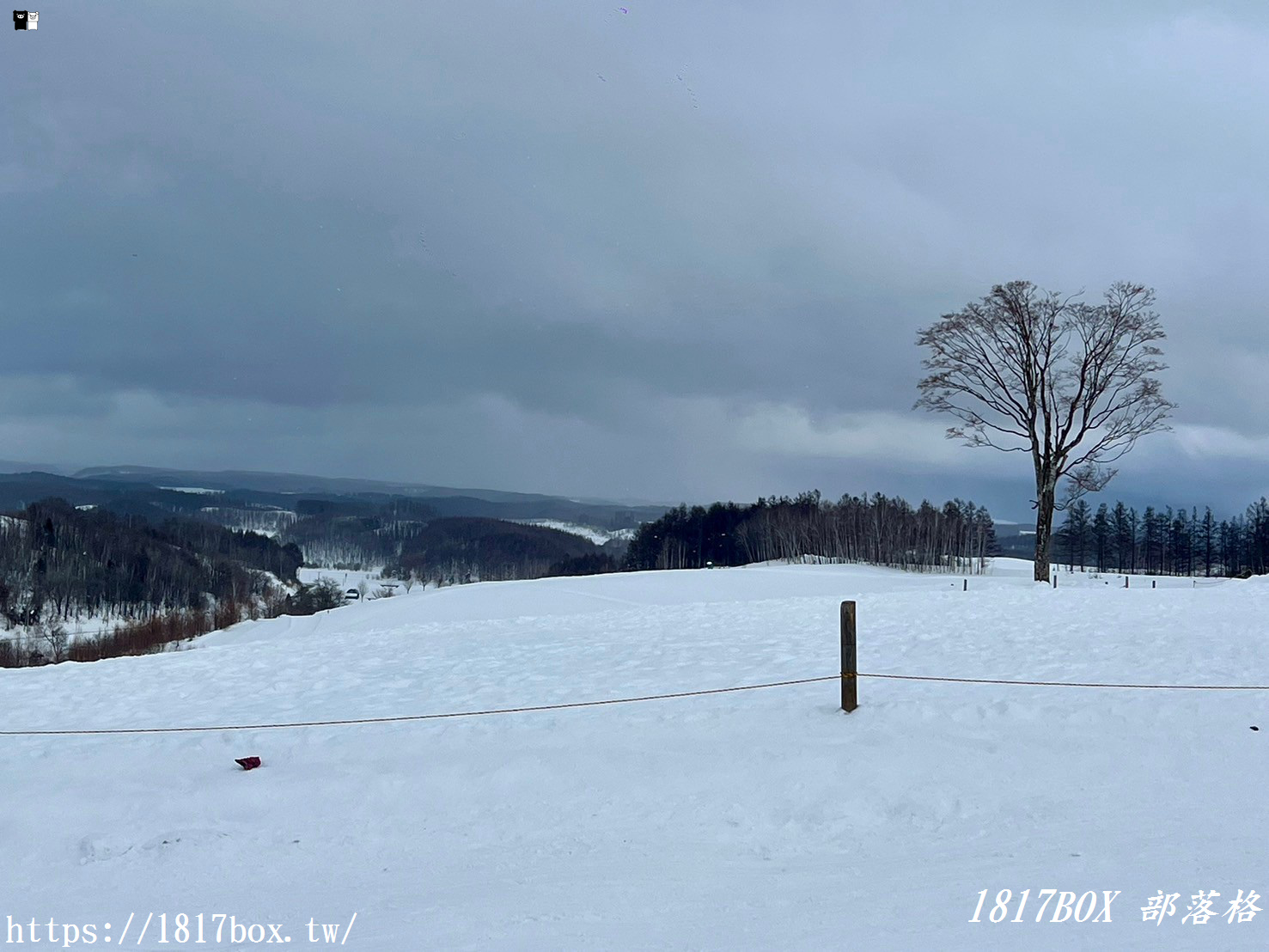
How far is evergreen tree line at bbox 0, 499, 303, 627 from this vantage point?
107938 millimetres

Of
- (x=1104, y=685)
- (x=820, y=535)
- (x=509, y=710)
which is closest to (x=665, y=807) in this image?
(x=509, y=710)

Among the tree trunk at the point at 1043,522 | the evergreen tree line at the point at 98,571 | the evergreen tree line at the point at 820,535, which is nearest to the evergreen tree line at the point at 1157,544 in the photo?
the evergreen tree line at the point at 820,535

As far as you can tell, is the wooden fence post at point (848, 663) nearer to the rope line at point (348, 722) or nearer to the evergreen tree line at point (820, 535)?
the rope line at point (348, 722)

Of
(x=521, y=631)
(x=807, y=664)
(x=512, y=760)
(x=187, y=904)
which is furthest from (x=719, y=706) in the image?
(x=521, y=631)

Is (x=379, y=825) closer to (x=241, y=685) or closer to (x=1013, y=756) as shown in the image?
(x=1013, y=756)

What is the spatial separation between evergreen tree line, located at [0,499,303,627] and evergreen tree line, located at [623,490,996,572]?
57.0 meters

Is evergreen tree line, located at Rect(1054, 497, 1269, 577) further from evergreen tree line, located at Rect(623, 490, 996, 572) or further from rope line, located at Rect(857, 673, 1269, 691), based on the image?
rope line, located at Rect(857, 673, 1269, 691)

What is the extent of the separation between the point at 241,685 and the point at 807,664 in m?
8.69

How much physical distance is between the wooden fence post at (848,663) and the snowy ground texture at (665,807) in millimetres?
219

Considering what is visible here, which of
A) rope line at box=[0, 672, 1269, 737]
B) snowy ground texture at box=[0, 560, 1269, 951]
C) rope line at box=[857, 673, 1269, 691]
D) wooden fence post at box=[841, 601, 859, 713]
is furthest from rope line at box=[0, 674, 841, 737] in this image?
rope line at box=[857, 673, 1269, 691]

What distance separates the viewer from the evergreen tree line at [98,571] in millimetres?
107938

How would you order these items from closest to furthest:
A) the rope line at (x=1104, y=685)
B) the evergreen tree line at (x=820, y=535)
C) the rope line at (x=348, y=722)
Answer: the rope line at (x=348, y=722) → the rope line at (x=1104, y=685) → the evergreen tree line at (x=820, y=535)

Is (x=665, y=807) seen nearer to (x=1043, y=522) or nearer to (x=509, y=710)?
(x=509, y=710)

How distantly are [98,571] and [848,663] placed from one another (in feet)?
440
